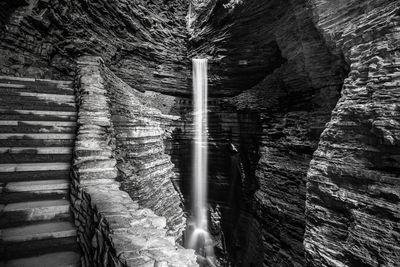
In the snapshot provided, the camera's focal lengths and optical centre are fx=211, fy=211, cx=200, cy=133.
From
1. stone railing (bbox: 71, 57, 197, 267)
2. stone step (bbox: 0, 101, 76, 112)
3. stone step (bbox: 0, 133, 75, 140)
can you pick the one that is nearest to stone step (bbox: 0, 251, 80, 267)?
stone railing (bbox: 71, 57, 197, 267)

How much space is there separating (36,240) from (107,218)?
1152 mm

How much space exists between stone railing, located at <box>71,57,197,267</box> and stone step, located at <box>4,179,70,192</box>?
0.23 metres

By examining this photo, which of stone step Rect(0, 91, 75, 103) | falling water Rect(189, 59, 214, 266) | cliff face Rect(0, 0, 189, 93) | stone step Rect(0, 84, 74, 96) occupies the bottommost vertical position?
falling water Rect(189, 59, 214, 266)

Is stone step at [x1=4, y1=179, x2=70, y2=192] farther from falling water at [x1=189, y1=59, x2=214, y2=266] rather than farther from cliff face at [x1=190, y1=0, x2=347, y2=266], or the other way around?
falling water at [x1=189, y1=59, x2=214, y2=266]

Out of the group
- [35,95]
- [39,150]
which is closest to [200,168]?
[35,95]

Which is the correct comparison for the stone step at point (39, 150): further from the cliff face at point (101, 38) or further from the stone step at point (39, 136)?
the cliff face at point (101, 38)

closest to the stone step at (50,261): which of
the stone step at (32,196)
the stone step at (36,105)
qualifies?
the stone step at (32,196)

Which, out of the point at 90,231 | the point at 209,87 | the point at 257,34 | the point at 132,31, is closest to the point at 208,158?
the point at 209,87

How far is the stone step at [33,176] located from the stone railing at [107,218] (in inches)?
14.1

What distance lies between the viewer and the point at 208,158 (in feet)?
50.7

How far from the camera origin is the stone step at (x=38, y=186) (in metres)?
3.45

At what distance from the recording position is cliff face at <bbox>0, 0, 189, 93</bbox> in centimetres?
824

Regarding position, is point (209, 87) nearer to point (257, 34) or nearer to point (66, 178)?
point (257, 34)

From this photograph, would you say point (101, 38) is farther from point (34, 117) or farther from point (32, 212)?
point (32, 212)
